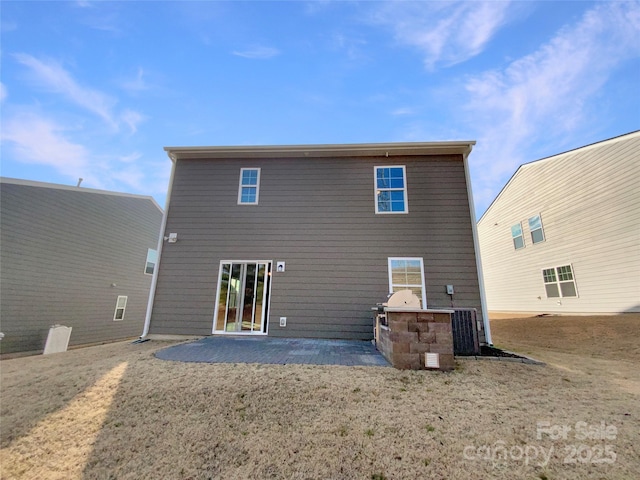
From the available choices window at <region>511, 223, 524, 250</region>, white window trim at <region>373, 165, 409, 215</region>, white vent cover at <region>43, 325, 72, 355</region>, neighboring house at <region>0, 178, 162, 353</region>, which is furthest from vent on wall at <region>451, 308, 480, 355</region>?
neighboring house at <region>0, 178, 162, 353</region>

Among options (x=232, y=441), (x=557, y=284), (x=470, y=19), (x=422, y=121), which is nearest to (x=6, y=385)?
(x=232, y=441)

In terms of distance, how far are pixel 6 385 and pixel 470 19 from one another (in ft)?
42.2

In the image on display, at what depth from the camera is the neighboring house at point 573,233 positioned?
337 inches

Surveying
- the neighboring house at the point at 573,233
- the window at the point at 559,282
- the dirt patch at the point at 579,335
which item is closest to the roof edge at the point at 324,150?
the dirt patch at the point at 579,335

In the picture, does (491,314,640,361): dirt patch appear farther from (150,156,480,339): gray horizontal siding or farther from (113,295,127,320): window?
(113,295,127,320): window

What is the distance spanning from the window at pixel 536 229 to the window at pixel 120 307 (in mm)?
19034

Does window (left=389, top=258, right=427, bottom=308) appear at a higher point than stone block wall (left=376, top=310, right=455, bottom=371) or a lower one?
higher

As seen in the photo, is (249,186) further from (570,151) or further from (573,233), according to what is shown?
(570,151)

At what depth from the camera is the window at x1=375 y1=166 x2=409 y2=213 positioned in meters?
7.29

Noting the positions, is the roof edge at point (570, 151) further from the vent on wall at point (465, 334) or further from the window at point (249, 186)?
the window at point (249, 186)

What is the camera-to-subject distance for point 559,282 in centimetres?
1061

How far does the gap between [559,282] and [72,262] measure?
19322 millimetres

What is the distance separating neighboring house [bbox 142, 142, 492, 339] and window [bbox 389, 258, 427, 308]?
0.03 m

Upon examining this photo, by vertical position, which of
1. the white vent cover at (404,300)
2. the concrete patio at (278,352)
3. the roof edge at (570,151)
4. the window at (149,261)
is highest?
the roof edge at (570,151)
